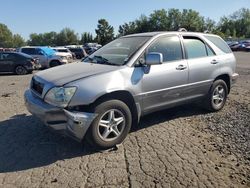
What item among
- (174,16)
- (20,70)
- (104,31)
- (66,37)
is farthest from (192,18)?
(20,70)

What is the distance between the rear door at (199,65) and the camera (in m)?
5.86

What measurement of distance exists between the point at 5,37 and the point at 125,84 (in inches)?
5085

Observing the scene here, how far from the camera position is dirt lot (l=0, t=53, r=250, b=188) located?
3.71 m

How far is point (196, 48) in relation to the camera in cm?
613

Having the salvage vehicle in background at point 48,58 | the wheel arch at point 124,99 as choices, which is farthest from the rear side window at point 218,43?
the salvage vehicle in background at point 48,58

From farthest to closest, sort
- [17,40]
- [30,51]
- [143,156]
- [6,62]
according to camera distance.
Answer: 1. [17,40]
2. [30,51]
3. [6,62]
4. [143,156]

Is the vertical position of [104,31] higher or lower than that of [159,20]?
A: lower

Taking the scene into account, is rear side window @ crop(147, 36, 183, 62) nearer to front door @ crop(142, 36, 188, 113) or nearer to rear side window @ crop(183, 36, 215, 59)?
front door @ crop(142, 36, 188, 113)

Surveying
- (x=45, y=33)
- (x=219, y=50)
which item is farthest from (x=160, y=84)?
(x=45, y=33)

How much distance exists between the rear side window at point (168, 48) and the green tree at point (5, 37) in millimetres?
123578

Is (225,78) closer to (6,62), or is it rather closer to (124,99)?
(124,99)

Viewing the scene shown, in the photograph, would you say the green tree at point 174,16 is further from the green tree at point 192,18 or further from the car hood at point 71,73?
the car hood at point 71,73

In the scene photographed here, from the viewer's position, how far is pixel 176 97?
561 cm

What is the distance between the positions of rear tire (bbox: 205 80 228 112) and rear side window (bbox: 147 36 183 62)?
50.1 inches
